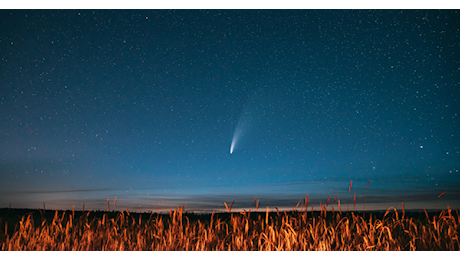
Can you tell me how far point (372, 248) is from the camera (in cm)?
587

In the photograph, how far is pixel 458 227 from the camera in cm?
789

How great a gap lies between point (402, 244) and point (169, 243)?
4.54m
